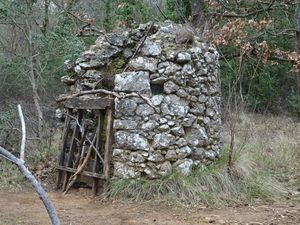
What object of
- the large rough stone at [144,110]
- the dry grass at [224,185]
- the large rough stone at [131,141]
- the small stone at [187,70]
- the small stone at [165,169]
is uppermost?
the small stone at [187,70]

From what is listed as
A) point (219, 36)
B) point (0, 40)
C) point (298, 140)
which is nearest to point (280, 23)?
point (219, 36)

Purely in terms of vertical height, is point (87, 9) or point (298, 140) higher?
point (87, 9)

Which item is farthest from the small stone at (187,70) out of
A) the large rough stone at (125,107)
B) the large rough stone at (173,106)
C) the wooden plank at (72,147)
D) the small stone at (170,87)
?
the wooden plank at (72,147)

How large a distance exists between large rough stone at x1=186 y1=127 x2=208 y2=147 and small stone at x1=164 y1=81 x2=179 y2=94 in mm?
643

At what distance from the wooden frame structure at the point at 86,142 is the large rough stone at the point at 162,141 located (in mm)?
657

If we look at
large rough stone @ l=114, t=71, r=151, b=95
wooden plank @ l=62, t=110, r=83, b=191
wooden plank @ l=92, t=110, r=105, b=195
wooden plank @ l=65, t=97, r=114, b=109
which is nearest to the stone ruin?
Result: large rough stone @ l=114, t=71, r=151, b=95

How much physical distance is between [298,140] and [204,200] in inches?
153

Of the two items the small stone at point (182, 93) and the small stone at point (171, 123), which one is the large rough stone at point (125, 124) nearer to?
the small stone at point (171, 123)

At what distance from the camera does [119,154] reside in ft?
21.4

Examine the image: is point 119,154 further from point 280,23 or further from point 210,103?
point 280,23

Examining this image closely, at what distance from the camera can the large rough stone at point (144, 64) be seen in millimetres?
6578

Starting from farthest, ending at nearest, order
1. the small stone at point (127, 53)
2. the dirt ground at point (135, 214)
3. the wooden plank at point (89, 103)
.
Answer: the small stone at point (127, 53)
the wooden plank at point (89, 103)
the dirt ground at point (135, 214)

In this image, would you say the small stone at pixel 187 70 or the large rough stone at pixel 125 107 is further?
the small stone at pixel 187 70

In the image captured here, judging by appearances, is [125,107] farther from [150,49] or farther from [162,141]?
[150,49]
